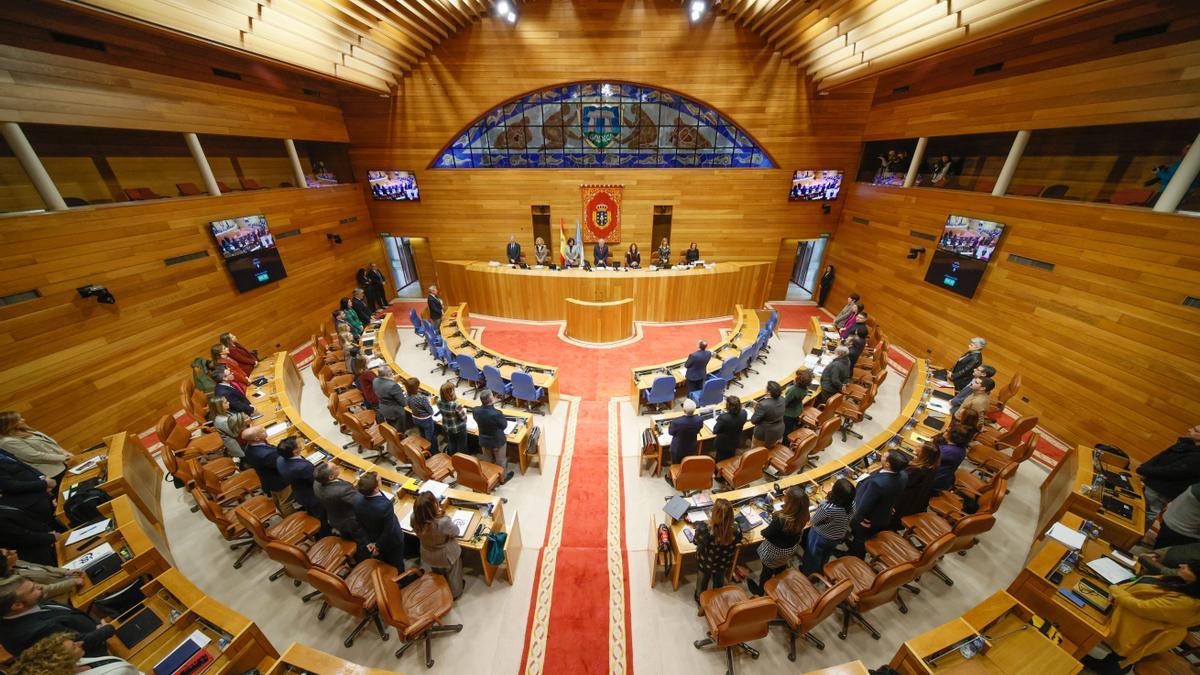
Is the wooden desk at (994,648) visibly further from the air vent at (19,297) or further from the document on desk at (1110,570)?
the air vent at (19,297)

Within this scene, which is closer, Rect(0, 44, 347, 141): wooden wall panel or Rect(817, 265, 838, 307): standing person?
Rect(0, 44, 347, 141): wooden wall panel

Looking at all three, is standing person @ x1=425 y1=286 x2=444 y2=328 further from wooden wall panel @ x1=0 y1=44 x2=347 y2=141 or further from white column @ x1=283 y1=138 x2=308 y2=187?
wooden wall panel @ x1=0 y1=44 x2=347 y2=141

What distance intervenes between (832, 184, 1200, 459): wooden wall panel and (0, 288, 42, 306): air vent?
1588cm

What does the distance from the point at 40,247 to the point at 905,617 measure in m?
12.1

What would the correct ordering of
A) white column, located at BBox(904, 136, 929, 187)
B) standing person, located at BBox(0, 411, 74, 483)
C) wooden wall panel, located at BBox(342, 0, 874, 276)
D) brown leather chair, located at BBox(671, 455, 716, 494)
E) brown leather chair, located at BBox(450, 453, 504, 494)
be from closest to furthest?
A: standing person, located at BBox(0, 411, 74, 483) < brown leather chair, located at BBox(671, 455, 716, 494) < brown leather chair, located at BBox(450, 453, 504, 494) < white column, located at BBox(904, 136, 929, 187) < wooden wall panel, located at BBox(342, 0, 874, 276)

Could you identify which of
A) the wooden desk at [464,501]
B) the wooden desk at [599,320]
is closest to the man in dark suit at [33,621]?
the wooden desk at [464,501]

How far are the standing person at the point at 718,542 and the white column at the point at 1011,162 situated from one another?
28.7ft

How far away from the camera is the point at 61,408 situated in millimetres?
5609

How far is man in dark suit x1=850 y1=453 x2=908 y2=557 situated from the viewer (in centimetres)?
362

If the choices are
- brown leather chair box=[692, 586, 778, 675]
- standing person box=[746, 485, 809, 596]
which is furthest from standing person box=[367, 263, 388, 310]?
standing person box=[746, 485, 809, 596]

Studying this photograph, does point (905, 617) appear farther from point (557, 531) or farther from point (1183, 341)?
point (1183, 341)

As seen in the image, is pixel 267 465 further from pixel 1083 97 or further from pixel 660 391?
pixel 1083 97

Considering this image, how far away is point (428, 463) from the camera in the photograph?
515 cm

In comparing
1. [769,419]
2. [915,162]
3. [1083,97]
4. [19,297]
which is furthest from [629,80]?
[19,297]
